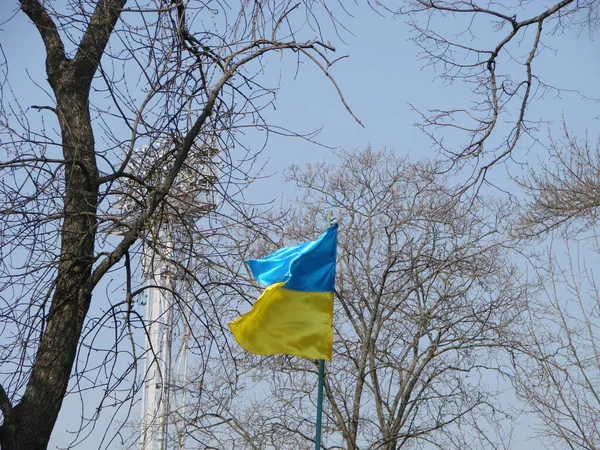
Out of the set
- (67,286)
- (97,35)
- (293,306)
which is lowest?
(67,286)

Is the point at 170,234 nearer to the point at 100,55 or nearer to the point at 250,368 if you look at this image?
the point at 100,55

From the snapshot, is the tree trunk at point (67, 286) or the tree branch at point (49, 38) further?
the tree branch at point (49, 38)

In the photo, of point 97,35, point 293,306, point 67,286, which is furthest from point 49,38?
point 293,306

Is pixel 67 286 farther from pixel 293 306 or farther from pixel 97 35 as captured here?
pixel 293 306

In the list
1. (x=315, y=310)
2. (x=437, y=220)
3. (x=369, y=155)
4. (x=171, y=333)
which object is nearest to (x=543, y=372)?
(x=437, y=220)

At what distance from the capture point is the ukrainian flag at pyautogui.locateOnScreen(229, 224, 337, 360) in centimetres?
783

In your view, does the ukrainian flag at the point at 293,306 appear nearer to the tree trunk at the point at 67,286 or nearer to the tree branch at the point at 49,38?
the tree trunk at the point at 67,286


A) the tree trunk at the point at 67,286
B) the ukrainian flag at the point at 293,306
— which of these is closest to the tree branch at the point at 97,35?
the tree trunk at the point at 67,286

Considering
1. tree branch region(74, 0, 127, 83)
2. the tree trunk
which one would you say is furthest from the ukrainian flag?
tree branch region(74, 0, 127, 83)

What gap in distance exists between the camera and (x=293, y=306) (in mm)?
8227

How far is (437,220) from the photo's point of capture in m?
16.1

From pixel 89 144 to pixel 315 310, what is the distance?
119 inches

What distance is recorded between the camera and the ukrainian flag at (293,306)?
308 inches

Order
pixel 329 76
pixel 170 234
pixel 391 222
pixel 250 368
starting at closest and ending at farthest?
pixel 329 76 → pixel 170 234 → pixel 250 368 → pixel 391 222
